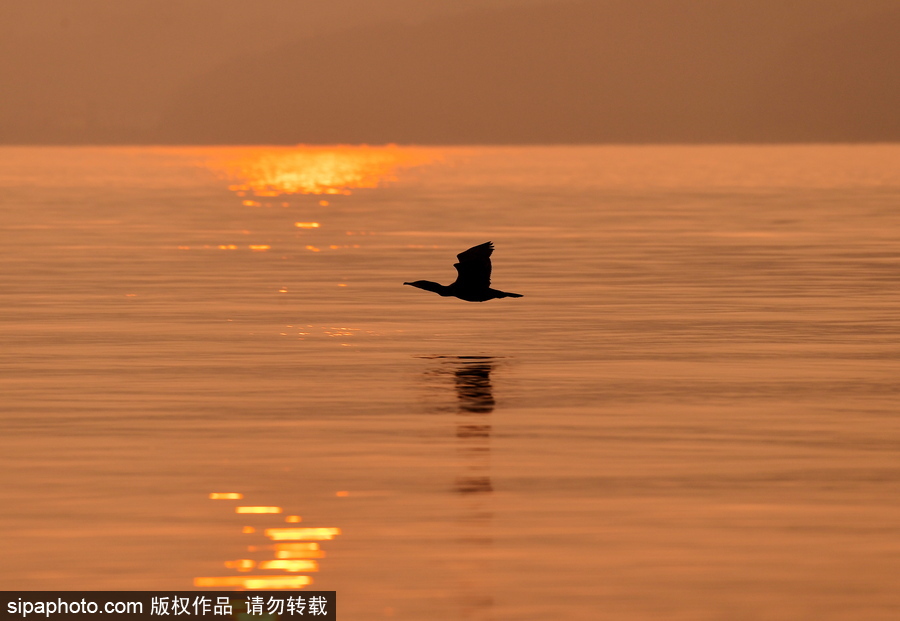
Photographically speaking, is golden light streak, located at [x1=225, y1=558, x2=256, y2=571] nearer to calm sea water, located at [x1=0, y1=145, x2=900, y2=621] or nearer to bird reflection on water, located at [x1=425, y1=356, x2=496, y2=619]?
calm sea water, located at [x1=0, y1=145, x2=900, y2=621]

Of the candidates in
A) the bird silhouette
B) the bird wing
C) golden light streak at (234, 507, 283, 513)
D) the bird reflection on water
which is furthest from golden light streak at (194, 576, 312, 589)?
the bird wing

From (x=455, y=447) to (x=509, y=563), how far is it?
195 inches

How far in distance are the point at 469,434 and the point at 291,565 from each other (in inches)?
238

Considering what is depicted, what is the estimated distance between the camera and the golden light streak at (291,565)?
14172 millimetres

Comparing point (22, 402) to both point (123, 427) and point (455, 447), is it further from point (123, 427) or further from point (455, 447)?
point (455, 447)

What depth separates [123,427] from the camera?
66.8ft

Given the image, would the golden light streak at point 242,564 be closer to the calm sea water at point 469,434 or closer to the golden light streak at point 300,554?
the calm sea water at point 469,434

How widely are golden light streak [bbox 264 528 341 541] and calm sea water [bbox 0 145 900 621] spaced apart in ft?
0.18

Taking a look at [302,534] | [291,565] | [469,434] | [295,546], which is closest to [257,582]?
[291,565]

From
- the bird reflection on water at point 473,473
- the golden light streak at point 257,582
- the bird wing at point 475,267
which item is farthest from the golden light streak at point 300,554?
the bird wing at point 475,267

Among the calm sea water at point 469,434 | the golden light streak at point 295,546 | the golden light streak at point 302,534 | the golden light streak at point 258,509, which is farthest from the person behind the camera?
the golden light streak at point 258,509

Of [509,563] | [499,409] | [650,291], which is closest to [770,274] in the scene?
[650,291]

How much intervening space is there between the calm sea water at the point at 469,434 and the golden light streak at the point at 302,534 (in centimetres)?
5

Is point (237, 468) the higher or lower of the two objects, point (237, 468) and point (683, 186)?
the lower
